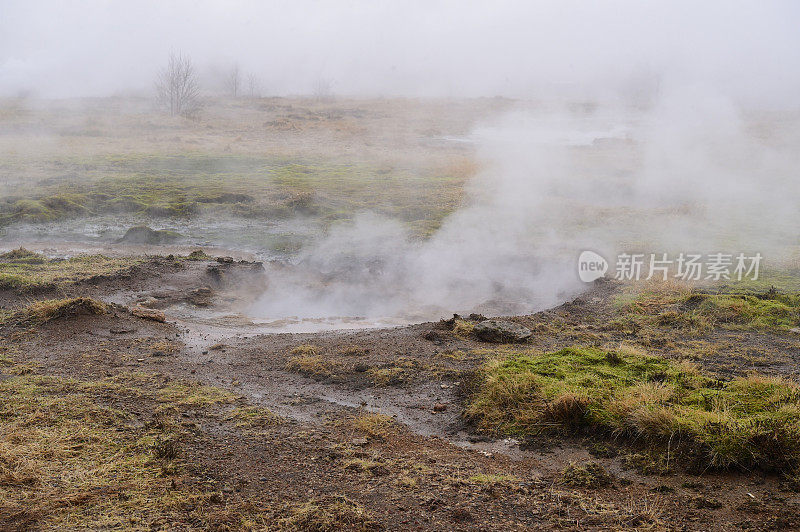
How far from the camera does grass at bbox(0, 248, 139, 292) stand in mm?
9727

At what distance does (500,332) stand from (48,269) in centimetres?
911

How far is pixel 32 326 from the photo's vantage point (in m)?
7.62

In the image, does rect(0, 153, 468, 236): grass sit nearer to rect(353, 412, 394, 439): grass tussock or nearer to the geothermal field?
the geothermal field

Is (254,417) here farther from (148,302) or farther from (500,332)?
(148,302)

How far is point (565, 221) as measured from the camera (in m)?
16.3

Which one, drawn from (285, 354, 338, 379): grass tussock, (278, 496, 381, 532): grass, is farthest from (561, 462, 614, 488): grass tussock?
(285, 354, 338, 379): grass tussock

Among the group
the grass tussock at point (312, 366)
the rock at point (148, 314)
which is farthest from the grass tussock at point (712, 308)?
the rock at point (148, 314)

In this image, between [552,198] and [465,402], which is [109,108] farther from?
[465,402]

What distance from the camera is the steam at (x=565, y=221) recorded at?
11016mm

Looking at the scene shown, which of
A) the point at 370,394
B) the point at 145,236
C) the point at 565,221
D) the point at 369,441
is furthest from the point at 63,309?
the point at 565,221

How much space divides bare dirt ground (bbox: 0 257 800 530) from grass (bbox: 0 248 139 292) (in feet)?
3.23

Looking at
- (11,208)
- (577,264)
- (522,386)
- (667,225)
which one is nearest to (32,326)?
(522,386)

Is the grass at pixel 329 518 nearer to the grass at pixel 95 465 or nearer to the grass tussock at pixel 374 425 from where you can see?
the grass at pixel 95 465

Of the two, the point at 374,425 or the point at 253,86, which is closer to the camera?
the point at 374,425
